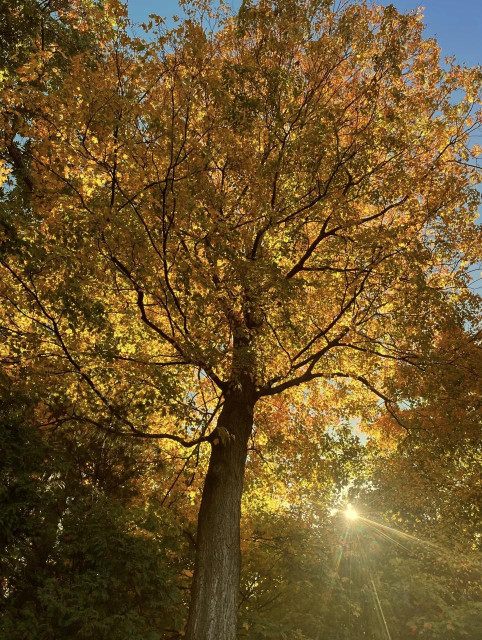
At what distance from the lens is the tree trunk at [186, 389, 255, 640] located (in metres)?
5.90

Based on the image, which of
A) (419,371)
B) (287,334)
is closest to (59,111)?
(287,334)

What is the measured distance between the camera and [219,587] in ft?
19.9

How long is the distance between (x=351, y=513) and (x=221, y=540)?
20202mm

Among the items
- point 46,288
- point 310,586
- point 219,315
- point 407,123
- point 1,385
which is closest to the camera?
point 1,385

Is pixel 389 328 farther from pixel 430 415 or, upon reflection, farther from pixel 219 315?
pixel 219 315

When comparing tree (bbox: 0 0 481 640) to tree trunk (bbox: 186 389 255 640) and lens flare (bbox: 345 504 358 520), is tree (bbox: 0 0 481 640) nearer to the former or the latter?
tree trunk (bbox: 186 389 255 640)

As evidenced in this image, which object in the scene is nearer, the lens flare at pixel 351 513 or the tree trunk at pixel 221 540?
the tree trunk at pixel 221 540

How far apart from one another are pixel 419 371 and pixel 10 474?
6.94 m

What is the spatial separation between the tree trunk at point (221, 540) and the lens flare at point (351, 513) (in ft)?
59.5

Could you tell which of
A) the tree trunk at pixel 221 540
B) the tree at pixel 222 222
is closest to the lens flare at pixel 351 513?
the tree at pixel 222 222

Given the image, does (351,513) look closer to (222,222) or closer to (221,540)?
(221,540)

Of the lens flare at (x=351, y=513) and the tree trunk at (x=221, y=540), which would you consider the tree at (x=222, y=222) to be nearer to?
the tree trunk at (x=221, y=540)

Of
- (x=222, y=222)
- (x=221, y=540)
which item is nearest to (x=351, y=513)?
(x=221, y=540)

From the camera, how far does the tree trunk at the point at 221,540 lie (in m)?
5.90
